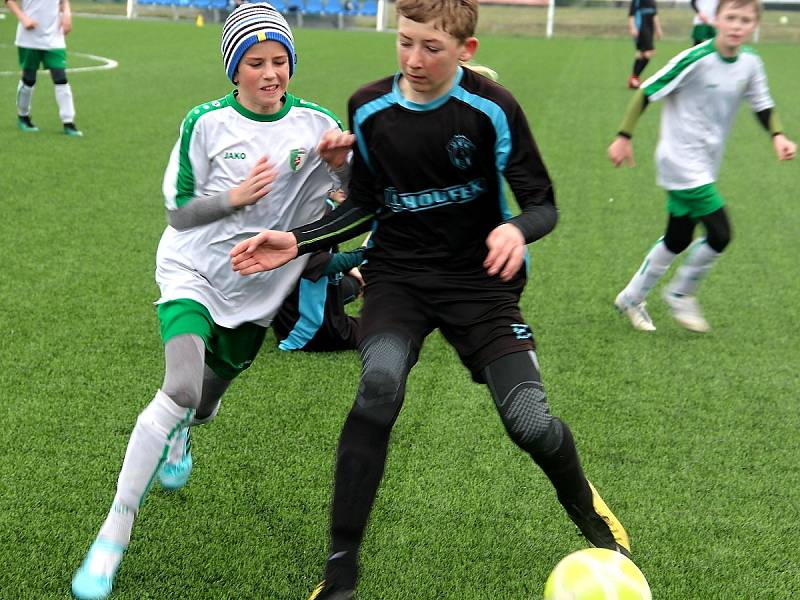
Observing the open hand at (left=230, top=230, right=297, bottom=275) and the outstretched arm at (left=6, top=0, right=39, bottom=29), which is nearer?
the open hand at (left=230, top=230, right=297, bottom=275)

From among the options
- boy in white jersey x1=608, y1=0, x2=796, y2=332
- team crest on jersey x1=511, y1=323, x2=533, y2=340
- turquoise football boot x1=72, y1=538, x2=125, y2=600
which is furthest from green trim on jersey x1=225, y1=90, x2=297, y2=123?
boy in white jersey x1=608, y1=0, x2=796, y2=332

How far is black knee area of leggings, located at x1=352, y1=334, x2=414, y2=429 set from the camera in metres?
2.92

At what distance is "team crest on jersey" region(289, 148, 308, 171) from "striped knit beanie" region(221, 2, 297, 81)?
0.89 ft

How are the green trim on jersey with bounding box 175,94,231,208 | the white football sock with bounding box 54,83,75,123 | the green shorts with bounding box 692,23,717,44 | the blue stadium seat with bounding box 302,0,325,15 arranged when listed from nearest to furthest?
the green trim on jersey with bounding box 175,94,231,208 < the white football sock with bounding box 54,83,75,123 < the green shorts with bounding box 692,23,717,44 < the blue stadium seat with bounding box 302,0,325,15

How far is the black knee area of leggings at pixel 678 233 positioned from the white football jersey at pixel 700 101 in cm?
19

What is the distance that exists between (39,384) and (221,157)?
180 cm

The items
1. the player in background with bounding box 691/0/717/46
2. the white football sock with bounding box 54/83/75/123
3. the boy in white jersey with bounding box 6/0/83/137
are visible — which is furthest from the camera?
the white football sock with bounding box 54/83/75/123

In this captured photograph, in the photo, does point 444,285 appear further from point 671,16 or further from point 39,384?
point 671,16

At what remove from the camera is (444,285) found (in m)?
3.15

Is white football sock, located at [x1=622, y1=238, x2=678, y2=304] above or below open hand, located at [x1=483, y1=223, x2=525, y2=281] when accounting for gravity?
below

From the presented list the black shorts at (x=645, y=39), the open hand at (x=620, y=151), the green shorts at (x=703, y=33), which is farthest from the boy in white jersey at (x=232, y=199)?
the black shorts at (x=645, y=39)

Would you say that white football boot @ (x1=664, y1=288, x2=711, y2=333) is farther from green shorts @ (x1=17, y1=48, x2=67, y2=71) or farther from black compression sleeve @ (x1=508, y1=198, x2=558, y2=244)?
green shorts @ (x1=17, y1=48, x2=67, y2=71)

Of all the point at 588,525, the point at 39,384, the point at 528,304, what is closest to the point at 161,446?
the point at 588,525

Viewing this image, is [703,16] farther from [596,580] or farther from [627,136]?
[596,580]
